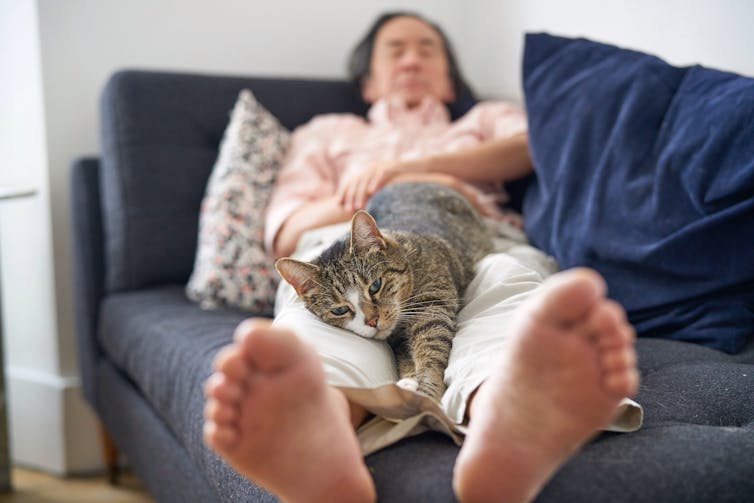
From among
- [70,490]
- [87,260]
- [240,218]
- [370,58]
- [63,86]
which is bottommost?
[70,490]

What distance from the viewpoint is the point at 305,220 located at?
1.52 meters

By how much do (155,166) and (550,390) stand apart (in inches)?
56.7

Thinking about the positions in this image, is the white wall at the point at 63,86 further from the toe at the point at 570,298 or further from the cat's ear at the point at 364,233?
the toe at the point at 570,298

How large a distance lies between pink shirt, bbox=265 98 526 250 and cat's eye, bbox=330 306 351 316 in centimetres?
66

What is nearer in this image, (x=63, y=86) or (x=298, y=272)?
(x=298, y=272)

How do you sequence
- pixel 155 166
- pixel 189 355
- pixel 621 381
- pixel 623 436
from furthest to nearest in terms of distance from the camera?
pixel 155 166, pixel 189 355, pixel 623 436, pixel 621 381

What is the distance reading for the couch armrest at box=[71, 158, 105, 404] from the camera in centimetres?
185

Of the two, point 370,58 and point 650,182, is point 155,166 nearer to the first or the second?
point 370,58

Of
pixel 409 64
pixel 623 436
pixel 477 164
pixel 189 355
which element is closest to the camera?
pixel 623 436

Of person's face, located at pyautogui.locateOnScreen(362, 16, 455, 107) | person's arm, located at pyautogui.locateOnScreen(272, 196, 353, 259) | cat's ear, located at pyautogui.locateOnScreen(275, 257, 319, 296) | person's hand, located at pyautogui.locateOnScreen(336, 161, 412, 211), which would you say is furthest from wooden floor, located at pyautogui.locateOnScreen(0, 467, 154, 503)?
person's face, located at pyautogui.locateOnScreen(362, 16, 455, 107)

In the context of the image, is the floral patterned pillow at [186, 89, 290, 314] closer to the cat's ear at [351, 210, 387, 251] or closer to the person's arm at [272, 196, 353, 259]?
the person's arm at [272, 196, 353, 259]

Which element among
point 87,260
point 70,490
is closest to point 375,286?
point 87,260

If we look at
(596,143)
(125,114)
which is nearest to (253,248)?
(125,114)

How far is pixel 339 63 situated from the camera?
95.3 inches
